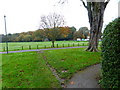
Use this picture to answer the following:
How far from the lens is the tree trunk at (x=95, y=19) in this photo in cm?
973

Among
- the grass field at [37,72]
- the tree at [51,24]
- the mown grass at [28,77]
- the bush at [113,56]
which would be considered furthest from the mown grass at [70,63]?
the tree at [51,24]

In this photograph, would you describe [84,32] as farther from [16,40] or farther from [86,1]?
[86,1]

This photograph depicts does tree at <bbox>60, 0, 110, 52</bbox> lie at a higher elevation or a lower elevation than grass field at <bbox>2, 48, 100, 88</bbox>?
higher

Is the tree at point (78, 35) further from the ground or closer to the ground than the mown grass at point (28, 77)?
further from the ground

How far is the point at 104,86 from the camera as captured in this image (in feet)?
9.81

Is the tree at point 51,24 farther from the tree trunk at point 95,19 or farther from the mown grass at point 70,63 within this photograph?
the mown grass at point 70,63

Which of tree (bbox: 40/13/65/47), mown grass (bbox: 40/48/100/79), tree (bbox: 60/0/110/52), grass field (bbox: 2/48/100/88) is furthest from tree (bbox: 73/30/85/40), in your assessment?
grass field (bbox: 2/48/100/88)

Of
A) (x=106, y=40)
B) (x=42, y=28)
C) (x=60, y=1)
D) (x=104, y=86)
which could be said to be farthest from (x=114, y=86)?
(x=42, y=28)

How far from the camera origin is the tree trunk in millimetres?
9728

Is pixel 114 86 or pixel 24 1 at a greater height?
pixel 24 1

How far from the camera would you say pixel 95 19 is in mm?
9984

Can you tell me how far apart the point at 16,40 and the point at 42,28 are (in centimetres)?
4236

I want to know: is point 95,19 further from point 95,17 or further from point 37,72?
point 37,72

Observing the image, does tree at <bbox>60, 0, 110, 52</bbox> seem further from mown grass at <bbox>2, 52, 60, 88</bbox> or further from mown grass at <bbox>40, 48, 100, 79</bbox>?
mown grass at <bbox>2, 52, 60, 88</bbox>
